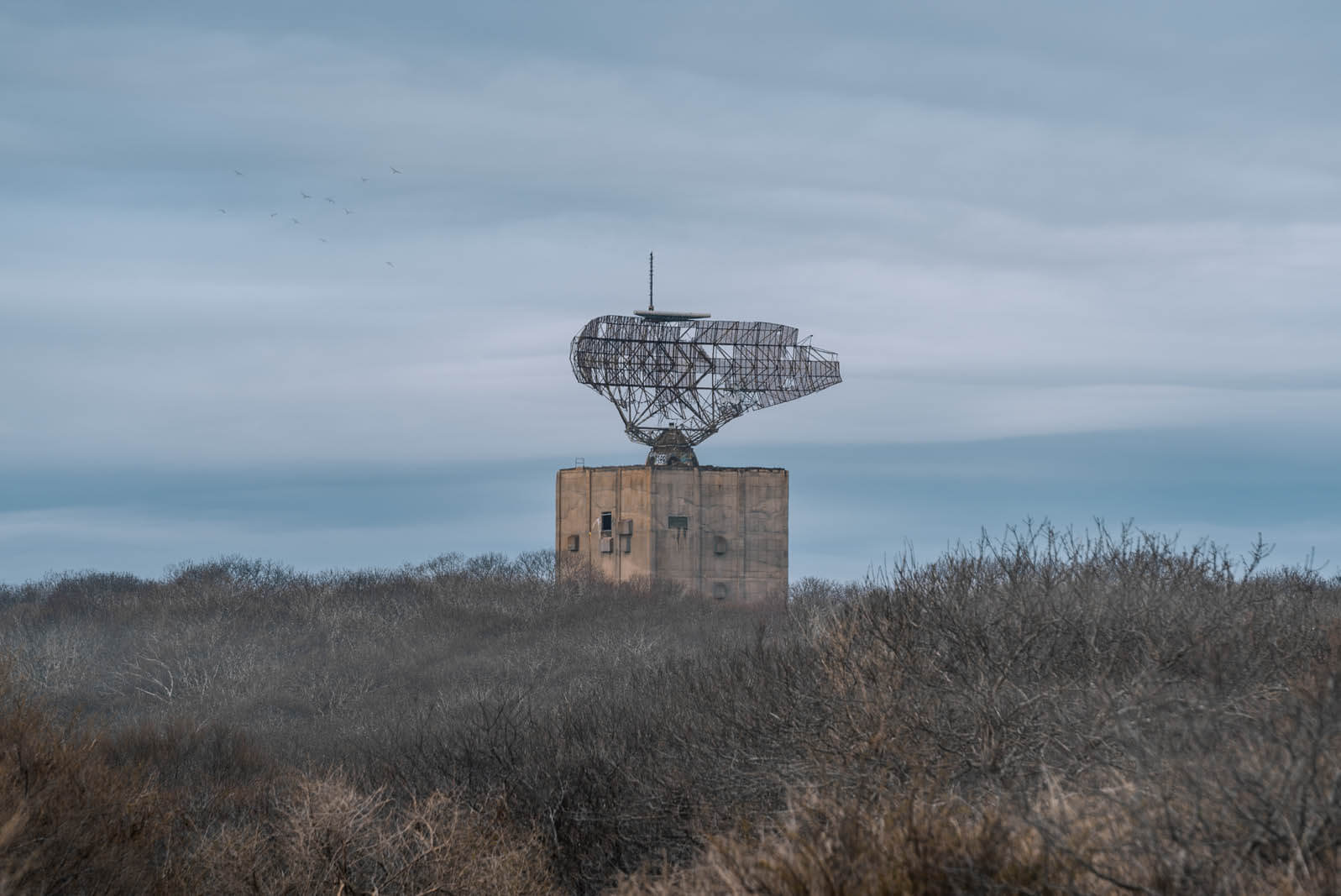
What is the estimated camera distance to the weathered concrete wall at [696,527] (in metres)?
47.5

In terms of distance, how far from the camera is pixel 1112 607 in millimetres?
20656

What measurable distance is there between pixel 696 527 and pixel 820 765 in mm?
30079

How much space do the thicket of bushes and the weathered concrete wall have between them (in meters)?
9.55

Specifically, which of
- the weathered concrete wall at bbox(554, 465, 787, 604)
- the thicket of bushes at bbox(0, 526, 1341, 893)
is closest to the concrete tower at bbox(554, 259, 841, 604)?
the weathered concrete wall at bbox(554, 465, 787, 604)

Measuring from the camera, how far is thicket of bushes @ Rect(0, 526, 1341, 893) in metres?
9.38

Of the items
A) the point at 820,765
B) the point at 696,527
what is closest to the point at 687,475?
the point at 696,527

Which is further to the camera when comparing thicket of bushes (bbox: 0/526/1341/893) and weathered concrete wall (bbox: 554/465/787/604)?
weathered concrete wall (bbox: 554/465/787/604)

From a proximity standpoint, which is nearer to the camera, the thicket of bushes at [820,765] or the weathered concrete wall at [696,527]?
the thicket of bushes at [820,765]

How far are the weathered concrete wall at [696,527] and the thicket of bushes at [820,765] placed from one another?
9.55 metres

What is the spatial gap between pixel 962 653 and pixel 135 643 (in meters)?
33.5

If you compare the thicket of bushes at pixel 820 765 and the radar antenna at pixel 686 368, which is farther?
the radar antenna at pixel 686 368

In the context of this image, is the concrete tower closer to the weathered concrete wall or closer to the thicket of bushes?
the weathered concrete wall

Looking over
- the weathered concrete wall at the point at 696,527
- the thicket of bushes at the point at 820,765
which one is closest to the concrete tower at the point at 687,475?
the weathered concrete wall at the point at 696,527

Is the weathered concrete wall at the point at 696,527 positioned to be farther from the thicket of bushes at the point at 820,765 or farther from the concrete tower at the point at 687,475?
the thicket of bushes at the point at 820,765
